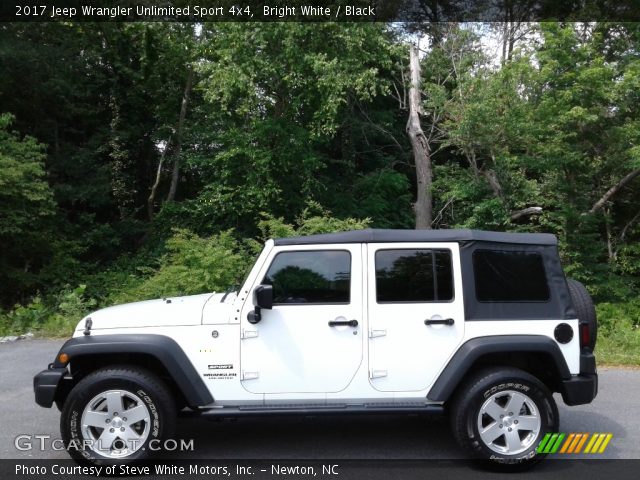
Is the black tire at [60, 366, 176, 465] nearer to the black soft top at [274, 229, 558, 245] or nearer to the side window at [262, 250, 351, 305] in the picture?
the side window at [262, 250, 351, 305]

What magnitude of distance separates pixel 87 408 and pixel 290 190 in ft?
41.7

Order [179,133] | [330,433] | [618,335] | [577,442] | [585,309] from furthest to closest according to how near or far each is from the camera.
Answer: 1. [179,133]
2. [618,335]
3. [330,433]
4. [577,442]
5. [585,309]

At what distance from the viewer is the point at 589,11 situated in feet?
53.4

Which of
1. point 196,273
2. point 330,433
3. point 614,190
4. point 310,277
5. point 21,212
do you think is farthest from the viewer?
point 21,212

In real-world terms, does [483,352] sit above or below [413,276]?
below

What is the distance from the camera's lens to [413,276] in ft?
15.0

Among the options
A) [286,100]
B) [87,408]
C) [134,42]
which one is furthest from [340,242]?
[134,42]

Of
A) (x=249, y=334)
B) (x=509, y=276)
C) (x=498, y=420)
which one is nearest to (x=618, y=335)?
(x=509, y=276)

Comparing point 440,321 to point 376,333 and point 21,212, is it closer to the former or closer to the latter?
point 376,333

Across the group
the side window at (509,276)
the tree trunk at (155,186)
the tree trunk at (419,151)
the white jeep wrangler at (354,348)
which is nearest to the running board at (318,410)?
the white jeep wrangler at (354,348)

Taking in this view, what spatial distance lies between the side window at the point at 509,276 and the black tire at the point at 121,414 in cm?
256

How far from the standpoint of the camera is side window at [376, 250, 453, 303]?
14.9 ft

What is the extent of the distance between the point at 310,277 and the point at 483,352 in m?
1.43

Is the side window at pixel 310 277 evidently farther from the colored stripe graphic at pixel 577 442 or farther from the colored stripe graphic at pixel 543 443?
the colored stripe graphic at pixel 577 442
